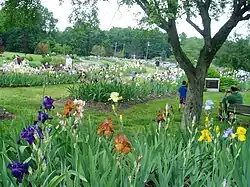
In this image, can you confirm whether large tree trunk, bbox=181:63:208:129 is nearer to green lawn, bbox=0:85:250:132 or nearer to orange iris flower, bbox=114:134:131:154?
green lawn, bbox=0:85:250:132

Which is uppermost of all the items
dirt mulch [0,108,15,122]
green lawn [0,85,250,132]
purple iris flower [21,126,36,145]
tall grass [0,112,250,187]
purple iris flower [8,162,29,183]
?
purple iris flower [21,126,36,145]

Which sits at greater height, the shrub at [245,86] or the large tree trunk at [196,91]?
the large tree trunk at [196,91]

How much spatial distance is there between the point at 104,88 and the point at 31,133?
1070cm

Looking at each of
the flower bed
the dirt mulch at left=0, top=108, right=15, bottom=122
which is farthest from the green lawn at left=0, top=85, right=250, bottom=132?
the flower bed

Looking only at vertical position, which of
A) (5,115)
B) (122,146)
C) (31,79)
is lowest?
(5,115)

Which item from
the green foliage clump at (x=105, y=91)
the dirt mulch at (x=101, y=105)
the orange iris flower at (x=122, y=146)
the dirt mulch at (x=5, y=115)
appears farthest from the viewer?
the green foliage clump at (x=105, y=91)

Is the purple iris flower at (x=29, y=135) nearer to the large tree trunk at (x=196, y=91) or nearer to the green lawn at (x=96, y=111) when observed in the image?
the green lawn at (x=96, y=111)

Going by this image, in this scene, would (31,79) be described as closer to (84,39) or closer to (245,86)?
(245,86)

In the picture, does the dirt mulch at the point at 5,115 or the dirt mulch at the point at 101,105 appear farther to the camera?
the dirt mulch at the point at 101,105

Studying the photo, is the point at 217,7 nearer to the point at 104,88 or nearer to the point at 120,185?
the point at 104,88

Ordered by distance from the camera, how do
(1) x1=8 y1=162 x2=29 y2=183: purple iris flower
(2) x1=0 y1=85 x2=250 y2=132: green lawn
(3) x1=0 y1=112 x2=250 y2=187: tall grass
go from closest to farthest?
(1) x1=8 y1=162 x2=29 y2=183: purple iris flower → (3) x1=0 y1=112 x2=250 y2=187: tall grass → (2) x1=0 y1=85 x2=250 y2=132: green lawn

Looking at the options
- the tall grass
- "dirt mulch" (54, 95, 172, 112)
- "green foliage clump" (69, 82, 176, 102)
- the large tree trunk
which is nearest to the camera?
the tall grass

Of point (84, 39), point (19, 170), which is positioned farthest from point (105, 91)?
point (84, 39)

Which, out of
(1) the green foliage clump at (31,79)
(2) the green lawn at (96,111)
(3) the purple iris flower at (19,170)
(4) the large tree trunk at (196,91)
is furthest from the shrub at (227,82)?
(3) the purple iris flower at (19,170)
